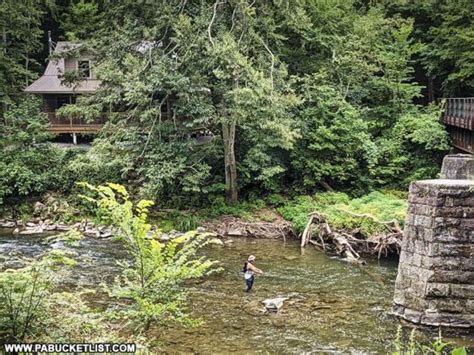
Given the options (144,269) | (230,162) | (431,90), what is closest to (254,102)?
(230,162)

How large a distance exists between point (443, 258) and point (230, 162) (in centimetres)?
1419

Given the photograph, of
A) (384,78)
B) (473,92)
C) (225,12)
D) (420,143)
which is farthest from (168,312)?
(473,92)

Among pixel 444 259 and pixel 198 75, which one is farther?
pixel 198 75

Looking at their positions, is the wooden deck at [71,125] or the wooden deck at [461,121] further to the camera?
the wooden deck at [71,125]

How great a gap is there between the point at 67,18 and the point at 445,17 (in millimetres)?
26710

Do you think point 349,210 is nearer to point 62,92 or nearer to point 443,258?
point 443,258

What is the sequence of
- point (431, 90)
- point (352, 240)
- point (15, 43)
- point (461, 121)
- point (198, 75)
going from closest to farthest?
point (352, 240) → point (198, 75) → point (461, 121) → point (431, 90) → point (15, 43)

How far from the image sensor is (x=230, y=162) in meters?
25.9

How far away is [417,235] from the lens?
13.4 m

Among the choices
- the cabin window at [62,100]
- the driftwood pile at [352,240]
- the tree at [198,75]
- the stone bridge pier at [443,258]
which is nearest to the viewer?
the stone bridge pier at [443,258]

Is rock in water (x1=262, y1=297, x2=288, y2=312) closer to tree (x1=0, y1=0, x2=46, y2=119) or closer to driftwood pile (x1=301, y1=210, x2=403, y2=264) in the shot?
driftwood pile (x1=301, y1=210, x2=403, y2=264)

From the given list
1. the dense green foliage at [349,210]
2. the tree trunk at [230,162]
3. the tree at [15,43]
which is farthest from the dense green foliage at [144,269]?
the tree at [15,43]

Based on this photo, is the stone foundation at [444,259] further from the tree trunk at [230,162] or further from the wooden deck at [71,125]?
the wooden deck at [71,125]

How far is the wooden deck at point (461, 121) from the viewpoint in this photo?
75.6 feet
